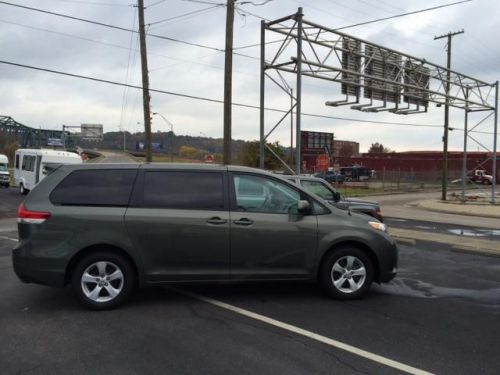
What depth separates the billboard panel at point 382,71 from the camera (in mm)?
18353

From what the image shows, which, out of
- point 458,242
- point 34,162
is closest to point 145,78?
point 34,162

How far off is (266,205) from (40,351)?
9.64 ft

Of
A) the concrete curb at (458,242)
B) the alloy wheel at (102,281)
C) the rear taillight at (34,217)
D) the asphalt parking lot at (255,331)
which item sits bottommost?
the asphalt parking lot at (255,331)

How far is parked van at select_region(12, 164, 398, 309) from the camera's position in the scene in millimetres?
5586

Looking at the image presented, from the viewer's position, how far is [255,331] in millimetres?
4961

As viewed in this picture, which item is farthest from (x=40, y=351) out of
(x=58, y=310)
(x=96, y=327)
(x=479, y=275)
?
(x=479, y=275)

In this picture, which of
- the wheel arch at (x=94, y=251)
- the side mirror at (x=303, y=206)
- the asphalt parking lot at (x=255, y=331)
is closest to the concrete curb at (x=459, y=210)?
the asphalt parking lot at (x=255, y=331)

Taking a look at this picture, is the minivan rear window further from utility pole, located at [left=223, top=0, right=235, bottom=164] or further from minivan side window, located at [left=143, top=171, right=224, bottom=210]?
utility pole, located at [left=223, top=0, right=235, bottom=164]

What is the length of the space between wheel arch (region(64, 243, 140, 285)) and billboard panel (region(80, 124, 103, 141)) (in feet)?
310

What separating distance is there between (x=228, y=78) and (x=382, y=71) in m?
6.55

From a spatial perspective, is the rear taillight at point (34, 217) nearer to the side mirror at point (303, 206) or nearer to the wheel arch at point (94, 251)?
the wheel arch at point (94, 251)

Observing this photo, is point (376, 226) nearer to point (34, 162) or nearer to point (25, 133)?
point (34, 162)

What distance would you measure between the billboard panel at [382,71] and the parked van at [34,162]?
15.6 meters

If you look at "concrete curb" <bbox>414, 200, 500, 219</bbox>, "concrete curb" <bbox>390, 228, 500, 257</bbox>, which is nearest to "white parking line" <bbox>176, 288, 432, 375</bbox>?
"concrete curb" <bbox>390, 228, 500, 257</bbox>
